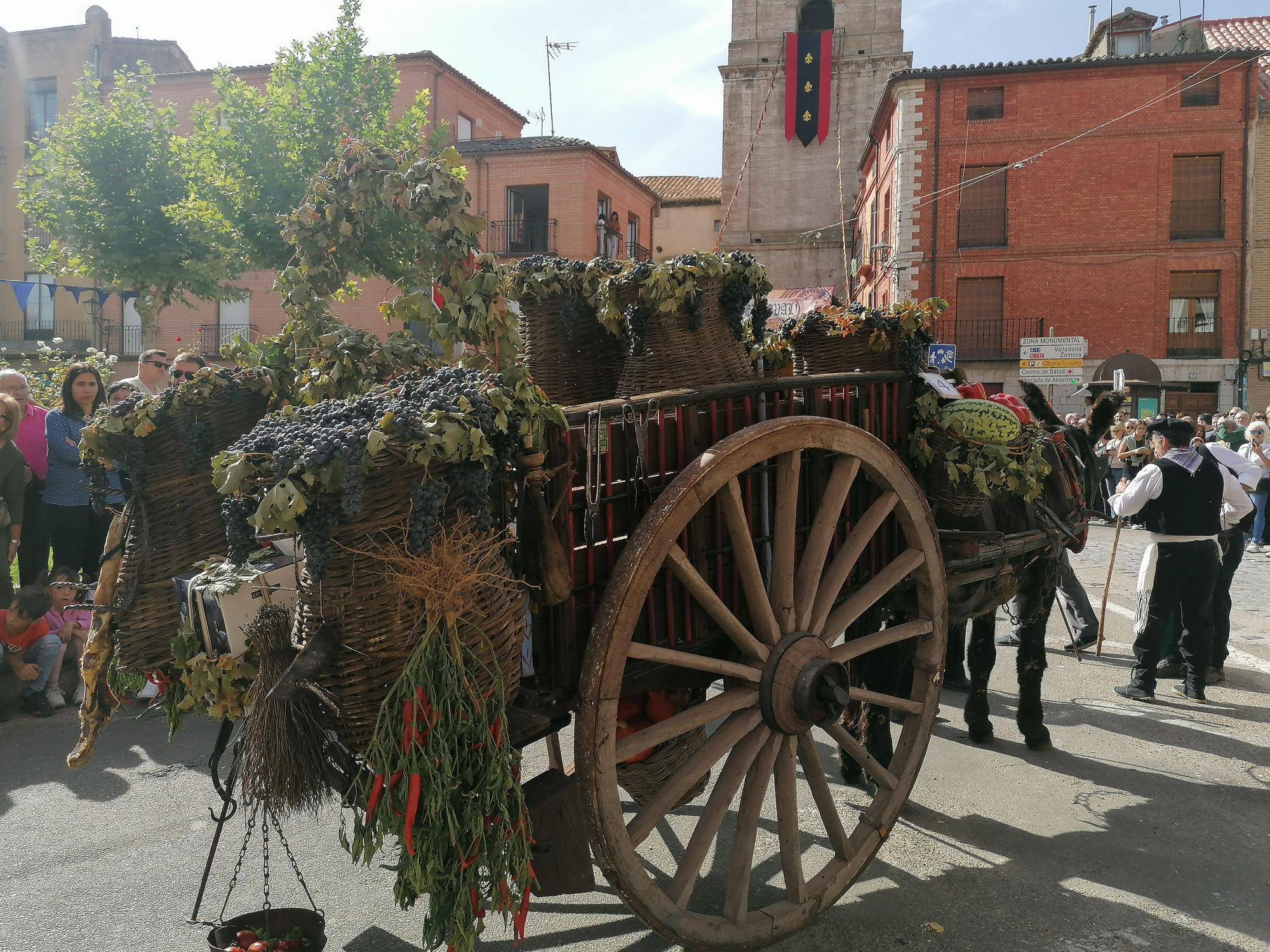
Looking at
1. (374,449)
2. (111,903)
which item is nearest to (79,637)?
(111,903)

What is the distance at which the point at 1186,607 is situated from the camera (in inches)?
243

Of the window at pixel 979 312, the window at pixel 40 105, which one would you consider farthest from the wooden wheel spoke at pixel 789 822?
the window at pixel 40 105

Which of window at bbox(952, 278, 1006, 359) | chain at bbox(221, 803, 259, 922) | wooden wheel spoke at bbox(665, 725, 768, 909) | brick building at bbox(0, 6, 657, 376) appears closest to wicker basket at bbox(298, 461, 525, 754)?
chain at bbox(221, 803, 259, 922)

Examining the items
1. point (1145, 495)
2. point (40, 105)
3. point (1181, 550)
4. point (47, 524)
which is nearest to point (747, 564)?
point (1145, 495)

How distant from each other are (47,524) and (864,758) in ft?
17.9

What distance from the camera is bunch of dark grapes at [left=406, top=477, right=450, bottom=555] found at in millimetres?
2080

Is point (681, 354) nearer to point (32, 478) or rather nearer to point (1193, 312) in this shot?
point (32, 478)

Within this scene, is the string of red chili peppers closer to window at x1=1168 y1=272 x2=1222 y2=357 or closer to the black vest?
the black vest

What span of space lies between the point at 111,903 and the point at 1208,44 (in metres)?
34.6

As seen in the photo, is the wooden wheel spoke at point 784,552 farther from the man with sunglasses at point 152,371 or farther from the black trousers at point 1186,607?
the man with sunglasses at point 152,371

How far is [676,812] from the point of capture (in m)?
4.28

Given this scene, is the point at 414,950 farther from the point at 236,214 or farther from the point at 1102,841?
the point at 236,214

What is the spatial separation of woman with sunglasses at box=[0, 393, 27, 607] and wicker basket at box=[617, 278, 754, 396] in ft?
15.5

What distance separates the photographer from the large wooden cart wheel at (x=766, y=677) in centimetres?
239
